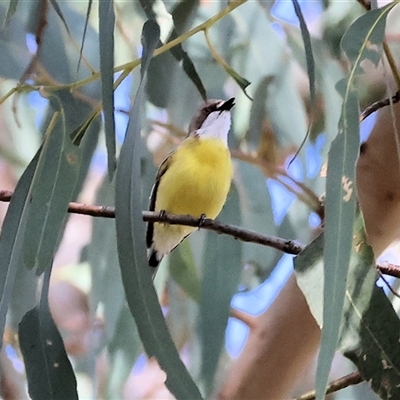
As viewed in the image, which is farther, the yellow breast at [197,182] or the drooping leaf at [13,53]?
the yellow breast at [197,182]

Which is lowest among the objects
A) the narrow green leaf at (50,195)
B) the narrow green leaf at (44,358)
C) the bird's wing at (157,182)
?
the narrow green leaf at (44,358)

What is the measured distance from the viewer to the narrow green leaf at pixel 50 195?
59cm

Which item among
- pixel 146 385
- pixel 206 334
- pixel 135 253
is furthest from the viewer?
pixel 146 385

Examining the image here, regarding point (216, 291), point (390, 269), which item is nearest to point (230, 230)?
point (390, 269)

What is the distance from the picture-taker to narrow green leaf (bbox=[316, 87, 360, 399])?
439 mm

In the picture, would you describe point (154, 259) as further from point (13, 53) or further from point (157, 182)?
point (13, 53)

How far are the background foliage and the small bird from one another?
0.03m

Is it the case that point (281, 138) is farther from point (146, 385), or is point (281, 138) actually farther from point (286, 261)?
point (146, 385)

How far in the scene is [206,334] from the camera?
886mm

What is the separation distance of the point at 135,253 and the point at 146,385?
1.19 meters

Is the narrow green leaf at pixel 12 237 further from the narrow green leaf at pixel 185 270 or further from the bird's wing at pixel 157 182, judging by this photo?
the bird's wing at pixel 157 182

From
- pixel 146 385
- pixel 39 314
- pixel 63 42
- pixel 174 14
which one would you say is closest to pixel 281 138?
pixel 174 14

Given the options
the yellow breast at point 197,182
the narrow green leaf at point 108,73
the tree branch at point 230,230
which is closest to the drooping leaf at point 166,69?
the yellow breast at point 197,182

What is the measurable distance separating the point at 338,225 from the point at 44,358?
0.98 ft
